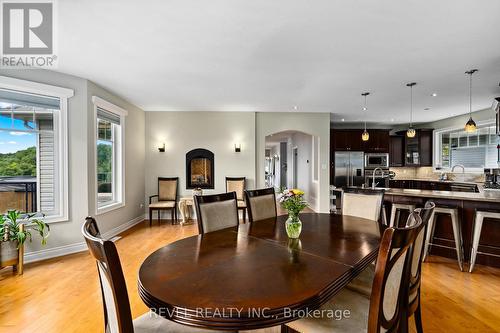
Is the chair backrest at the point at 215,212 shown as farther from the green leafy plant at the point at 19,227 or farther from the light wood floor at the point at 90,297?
the green leafy plant at the point at 19,227

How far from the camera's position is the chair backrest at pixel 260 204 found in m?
2.48

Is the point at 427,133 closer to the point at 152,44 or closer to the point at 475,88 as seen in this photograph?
the point at 475,88

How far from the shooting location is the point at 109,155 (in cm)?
443

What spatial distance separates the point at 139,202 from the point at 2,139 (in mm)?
2662

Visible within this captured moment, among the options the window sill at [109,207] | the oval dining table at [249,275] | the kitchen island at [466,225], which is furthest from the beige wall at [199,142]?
the oval dining table at [249,275]

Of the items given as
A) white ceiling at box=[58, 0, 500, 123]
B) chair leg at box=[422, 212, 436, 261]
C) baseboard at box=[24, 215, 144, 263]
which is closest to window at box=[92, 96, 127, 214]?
white ceiling at box=[58, 0, 500, 123]

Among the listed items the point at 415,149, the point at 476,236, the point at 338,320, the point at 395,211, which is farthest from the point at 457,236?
the point at 415,149

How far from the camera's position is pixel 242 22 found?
84.7 inches

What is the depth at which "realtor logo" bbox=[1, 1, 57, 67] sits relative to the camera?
2018 mm

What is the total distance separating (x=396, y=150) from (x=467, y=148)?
159 centimetres

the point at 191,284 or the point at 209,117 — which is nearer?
the point at 191,284

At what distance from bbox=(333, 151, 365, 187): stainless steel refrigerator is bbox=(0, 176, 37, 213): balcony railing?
21.1 ft

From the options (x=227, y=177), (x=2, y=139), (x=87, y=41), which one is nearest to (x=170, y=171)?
(x=227, y=177)

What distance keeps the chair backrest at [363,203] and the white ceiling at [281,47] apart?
64.1 inches
